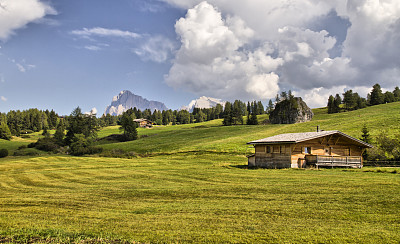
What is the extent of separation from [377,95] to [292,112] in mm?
60485

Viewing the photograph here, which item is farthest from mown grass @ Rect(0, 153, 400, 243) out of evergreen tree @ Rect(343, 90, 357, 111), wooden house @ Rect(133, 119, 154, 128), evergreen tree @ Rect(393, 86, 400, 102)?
evergreen tree @ Rect(393, 86, 400, 102)

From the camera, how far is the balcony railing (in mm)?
34406

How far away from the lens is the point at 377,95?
461 feet

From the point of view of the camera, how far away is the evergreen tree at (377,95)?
13988 cm

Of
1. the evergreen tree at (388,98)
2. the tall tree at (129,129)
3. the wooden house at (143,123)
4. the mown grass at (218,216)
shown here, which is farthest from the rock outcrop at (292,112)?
the mown grass at (218,216)

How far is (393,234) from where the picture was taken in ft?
27.2

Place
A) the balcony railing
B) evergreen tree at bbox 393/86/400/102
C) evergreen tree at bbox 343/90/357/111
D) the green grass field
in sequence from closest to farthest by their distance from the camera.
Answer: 1. the green grass field
2. the balcony railing
3. evergreen tree at bbox 343/90/357/111
4. evergreen tree at bbox 393/86/400/102

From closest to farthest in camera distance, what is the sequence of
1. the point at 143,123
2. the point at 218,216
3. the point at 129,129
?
the point at 218,216 < the point at 129,129 < the point at 143,123

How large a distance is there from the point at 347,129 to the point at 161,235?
6908 centimetres

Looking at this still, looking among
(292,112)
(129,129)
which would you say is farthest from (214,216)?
(292,112)

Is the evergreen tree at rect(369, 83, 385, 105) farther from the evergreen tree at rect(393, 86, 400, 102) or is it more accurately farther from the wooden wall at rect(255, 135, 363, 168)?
the wooden wall at rect(255, 135, 363, 168)

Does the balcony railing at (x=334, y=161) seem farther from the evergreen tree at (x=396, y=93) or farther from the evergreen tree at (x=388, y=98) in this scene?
the evergreen tree at (x=396, y=93)

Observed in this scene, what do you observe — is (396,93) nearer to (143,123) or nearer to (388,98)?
(388,98)

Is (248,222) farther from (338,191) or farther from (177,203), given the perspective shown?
(338,191)
